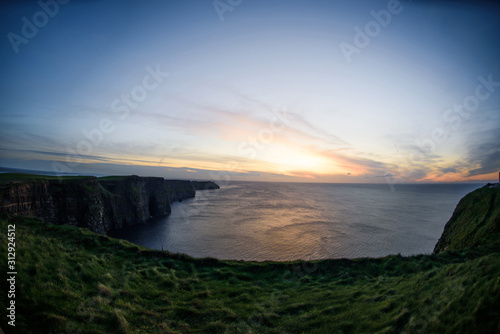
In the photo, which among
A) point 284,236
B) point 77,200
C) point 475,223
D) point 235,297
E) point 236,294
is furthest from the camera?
point 284,236

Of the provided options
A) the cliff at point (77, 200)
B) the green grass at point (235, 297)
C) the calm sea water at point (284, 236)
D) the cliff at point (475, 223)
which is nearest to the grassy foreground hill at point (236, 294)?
the green grass at point (235, 297)

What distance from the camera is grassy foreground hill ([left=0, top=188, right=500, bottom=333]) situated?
291 inches

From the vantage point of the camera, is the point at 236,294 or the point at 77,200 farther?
the point at 77,200

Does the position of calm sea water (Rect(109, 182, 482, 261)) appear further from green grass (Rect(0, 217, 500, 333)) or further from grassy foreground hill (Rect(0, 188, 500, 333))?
green grass (Rect(0, 217, 500, 333))

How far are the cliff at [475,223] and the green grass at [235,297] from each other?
313 centimetres

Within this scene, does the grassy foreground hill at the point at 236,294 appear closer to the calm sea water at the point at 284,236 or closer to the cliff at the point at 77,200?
the cliff at the point at 77,200

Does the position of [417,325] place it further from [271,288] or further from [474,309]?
[271,288]

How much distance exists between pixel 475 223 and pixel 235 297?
29850 mm

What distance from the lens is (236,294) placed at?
14.7 meters

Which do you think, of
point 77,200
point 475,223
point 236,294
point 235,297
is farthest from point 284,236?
point 77,200

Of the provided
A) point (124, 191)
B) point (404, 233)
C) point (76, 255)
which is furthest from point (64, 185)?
point (404, 233)

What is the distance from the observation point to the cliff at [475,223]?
20.1 metres

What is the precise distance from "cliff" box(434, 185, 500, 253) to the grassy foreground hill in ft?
1.03

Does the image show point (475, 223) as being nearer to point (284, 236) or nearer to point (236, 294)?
point (236, 294)
